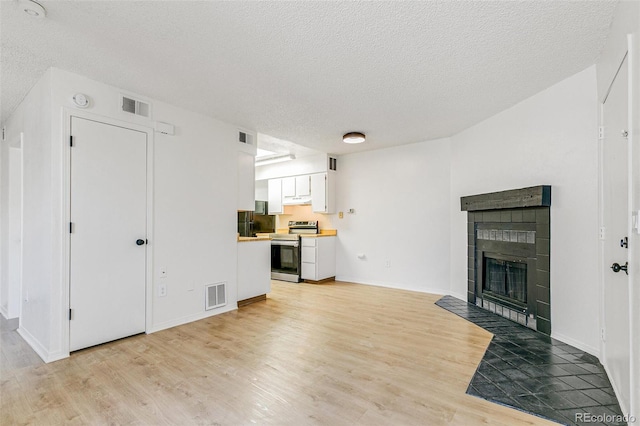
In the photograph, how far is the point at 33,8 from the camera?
1.86m

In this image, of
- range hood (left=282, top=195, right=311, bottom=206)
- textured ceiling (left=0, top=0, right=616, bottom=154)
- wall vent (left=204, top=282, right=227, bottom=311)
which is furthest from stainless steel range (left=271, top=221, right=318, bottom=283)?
textured ceiling (left=0, top=0, right=616, bottom=154)

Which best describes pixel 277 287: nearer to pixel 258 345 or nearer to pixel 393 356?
pixel 258 345

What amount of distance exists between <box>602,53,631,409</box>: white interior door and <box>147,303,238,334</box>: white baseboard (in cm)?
372

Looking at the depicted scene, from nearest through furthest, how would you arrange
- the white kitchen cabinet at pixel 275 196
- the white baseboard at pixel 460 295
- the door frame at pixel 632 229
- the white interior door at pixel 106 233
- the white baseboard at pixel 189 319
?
1. the door frame at pixel 632 229
2. the white interior door at pixel 106 233
3. the white baseboard at pixel 189 319
4. the white baseboard at pixel 460 295
5. the white kitchen cabinet at pixel 275 196

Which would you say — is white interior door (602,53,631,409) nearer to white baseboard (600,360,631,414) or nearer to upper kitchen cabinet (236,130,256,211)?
white baseboard (600,360,631,414)

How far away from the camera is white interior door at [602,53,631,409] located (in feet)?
5.98

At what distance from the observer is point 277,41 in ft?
7.29

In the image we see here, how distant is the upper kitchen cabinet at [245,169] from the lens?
426 centimetres

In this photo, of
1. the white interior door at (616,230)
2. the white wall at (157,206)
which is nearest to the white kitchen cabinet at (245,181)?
the white wall at (157,206)

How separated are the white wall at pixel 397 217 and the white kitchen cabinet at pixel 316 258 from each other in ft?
0.92

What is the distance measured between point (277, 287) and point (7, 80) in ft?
14.0

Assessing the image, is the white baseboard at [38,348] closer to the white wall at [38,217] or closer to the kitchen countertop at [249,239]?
the white wall at [38,217]

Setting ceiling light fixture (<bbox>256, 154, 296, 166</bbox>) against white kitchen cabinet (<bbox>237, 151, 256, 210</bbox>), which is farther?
ceiling light fixture (<bbox>256, 154, 296, 166</bbox>)

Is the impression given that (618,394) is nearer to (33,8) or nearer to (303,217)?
(33,8)
